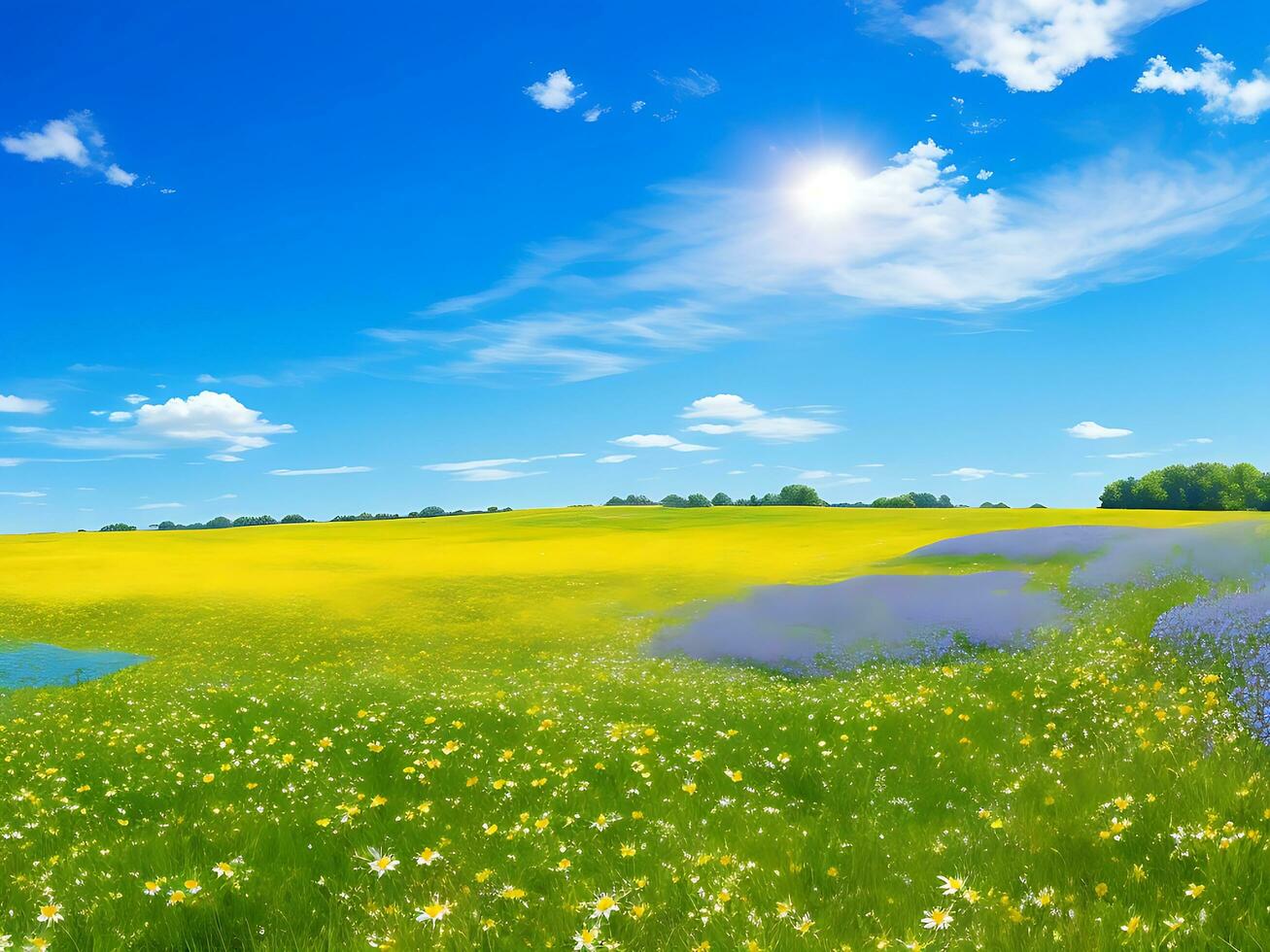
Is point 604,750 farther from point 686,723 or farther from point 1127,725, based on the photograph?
point 1127,725

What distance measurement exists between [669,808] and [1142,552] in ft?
99.6

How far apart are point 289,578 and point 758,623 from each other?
112ft

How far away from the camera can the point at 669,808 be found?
7.76 meters

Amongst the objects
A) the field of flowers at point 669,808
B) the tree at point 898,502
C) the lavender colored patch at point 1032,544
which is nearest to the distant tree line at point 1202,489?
the tree at point 898,502

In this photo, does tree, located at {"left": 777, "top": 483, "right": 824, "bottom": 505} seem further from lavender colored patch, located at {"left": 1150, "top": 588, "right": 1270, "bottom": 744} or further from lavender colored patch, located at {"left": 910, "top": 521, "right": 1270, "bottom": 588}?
lavender colored patch, located at {"left": 1150, "top": 588, "right": 1270, "bottom": 744}

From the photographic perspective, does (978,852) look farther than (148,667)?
No

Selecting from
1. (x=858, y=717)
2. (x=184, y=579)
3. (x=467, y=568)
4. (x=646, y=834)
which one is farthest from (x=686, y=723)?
(x=184, y=579)

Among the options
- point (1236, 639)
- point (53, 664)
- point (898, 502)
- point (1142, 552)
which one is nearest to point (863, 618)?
point (1142, 552)

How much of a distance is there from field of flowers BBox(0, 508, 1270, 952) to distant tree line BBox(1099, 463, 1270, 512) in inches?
4946

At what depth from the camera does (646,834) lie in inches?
275

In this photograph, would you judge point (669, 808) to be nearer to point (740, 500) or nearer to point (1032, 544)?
point (1032, 544)

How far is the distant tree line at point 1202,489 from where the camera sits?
11923 cm

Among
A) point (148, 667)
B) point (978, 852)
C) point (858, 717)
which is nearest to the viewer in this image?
point (978, 852)

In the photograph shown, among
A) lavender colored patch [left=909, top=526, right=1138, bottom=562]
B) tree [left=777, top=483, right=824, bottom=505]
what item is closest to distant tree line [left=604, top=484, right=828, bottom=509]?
tree [left=777, top=483, right=824, bottom=505]
